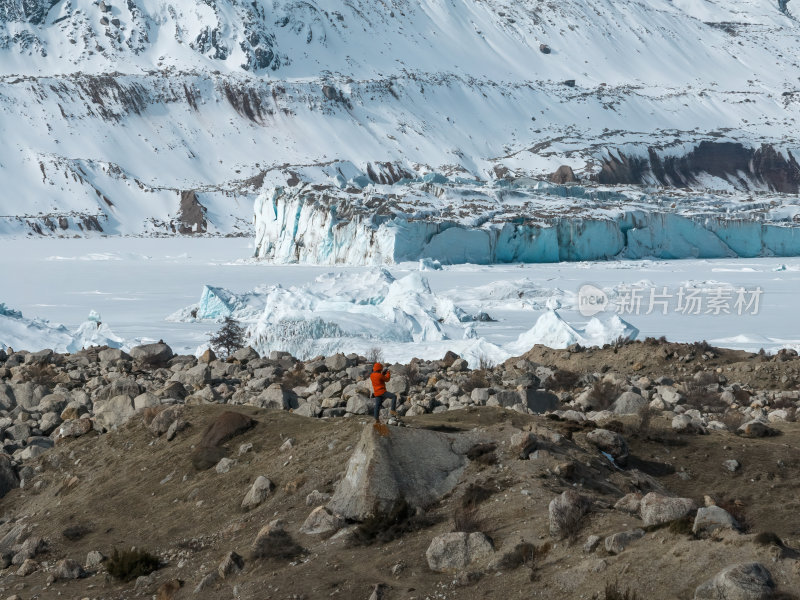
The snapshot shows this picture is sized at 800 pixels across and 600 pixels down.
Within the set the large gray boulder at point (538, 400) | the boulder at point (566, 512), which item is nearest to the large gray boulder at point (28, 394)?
the large gray boulder at point (538, 400)

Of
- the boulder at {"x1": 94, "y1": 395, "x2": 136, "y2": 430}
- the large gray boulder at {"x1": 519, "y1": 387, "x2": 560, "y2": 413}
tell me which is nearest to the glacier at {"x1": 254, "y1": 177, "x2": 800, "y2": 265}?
the large gray boulder at {"x1": 519, "y1": 387, "x2": 560, "y2": 413}

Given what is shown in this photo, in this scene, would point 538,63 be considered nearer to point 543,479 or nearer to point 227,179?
point 227,179

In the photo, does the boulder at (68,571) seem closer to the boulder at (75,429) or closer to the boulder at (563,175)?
the boulder at (75,429)

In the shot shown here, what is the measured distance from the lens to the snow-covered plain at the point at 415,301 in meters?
17.3

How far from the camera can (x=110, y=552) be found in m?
6.28

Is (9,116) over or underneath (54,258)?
over

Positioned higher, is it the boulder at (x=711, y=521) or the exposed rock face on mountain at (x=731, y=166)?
the boulder at (x=711, y=521)

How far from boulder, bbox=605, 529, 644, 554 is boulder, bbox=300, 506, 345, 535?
5.96 feet

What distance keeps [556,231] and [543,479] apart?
39.6 m

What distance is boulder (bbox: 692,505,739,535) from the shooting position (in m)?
4.48

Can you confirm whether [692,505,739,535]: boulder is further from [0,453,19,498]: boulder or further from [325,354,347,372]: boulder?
[325,354,347,372]: boulder

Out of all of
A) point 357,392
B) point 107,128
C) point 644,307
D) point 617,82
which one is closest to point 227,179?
point 107,128

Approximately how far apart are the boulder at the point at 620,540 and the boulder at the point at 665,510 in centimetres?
24

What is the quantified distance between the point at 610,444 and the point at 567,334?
387 inches
